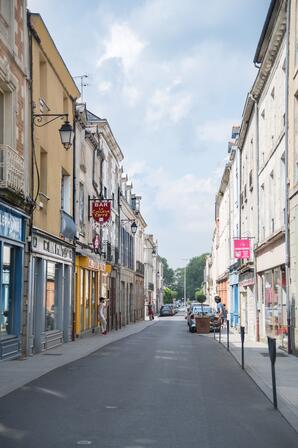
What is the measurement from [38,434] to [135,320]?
45.6 m

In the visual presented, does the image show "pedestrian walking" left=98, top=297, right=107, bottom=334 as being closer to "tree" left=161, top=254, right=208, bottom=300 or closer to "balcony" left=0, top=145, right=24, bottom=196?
"balcony" left=0, top=145, right=24, bottom=196

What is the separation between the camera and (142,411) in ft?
28.9

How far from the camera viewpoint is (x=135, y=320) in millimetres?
52500

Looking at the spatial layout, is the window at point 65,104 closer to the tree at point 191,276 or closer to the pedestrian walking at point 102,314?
the pedestrian walking at point 102,314

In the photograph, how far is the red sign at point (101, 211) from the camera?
27.3 m

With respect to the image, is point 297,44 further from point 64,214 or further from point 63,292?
point 63,292

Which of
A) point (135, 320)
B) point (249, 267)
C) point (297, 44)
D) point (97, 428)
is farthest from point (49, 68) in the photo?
point (135, 320)

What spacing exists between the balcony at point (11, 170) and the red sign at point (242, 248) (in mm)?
13716

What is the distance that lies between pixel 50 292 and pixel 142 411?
12423mm

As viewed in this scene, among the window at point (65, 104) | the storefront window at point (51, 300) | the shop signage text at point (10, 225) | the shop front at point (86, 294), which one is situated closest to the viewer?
the shop signage text at point (10, 225)

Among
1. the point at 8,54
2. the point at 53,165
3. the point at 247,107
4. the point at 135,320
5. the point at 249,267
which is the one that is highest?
the point at 247,107

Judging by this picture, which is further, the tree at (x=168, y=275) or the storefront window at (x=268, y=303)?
the tree at (x=168, y=275)

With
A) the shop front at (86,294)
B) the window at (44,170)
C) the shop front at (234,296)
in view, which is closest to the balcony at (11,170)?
the window at (44,170)

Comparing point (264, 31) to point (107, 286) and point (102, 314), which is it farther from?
point (107, 286)
